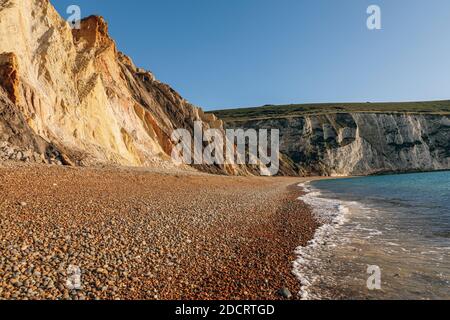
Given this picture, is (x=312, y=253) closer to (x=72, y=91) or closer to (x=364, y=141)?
(x=72, y=91)

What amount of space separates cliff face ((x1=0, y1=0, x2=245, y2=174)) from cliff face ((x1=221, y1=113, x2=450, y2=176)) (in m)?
63.9

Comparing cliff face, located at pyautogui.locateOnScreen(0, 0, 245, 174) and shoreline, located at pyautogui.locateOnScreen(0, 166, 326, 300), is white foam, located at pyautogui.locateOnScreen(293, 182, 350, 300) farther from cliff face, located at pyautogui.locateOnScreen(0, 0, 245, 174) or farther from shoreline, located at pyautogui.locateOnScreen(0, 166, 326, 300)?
cliff face, located at pyautogui.locateOnScreen(0, 0, 245, 174)

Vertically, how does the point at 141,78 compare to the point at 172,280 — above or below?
above

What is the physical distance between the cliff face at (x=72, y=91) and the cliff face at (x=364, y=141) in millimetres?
63854

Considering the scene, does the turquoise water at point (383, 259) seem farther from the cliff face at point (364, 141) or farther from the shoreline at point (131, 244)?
the cliff face at point (364, 141)

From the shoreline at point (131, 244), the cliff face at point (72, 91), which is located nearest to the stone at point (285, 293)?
the shoreline at point (131, 244)

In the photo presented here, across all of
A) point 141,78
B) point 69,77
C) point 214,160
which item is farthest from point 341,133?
point 69,77

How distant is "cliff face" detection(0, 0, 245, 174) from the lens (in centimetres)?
2609

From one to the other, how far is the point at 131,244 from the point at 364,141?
378ft

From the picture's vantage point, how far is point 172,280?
291 inches

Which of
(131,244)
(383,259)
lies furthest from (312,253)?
(131,244)
